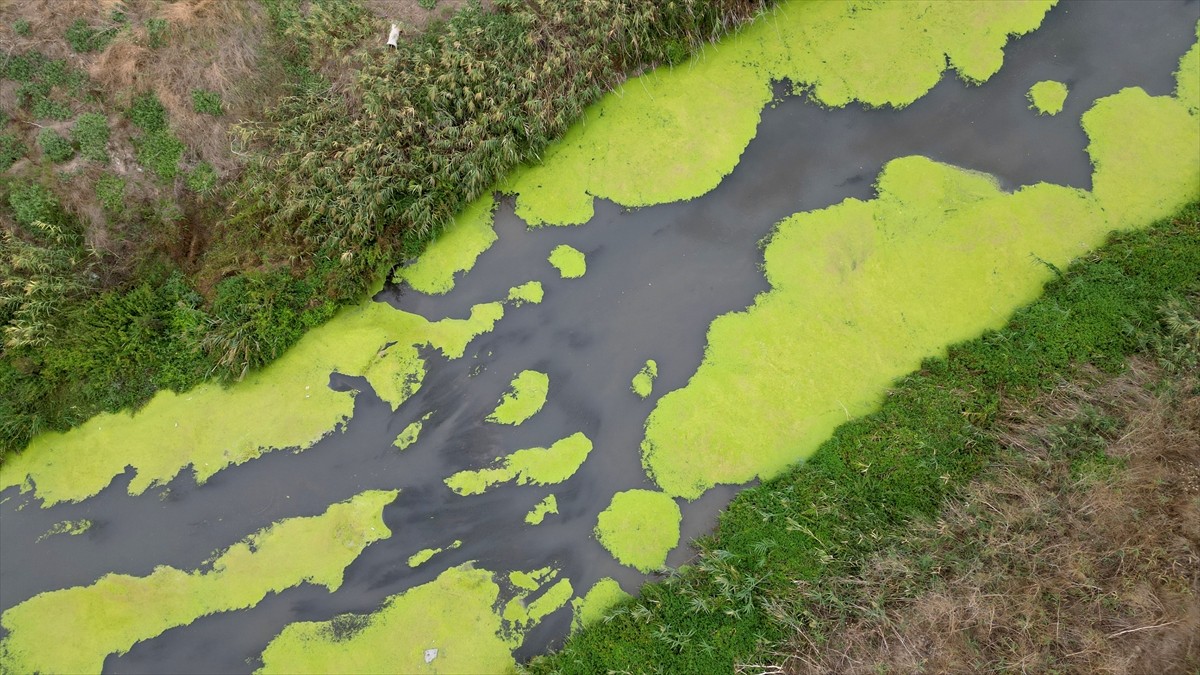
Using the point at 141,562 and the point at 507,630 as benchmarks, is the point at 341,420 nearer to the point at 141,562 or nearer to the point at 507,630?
the point at 141,562

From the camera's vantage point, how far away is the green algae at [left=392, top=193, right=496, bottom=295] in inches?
244

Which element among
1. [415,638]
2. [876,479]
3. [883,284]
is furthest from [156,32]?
[876,479]

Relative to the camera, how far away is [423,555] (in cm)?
542

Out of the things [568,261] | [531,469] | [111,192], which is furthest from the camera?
[568,261]

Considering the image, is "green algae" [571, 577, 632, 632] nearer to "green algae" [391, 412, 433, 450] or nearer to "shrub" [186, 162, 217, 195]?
"green algae" [391, 412, 433, 450]

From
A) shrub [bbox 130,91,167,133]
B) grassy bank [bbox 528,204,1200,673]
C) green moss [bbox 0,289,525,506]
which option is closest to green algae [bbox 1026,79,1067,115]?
grassy bank [bbox 528,204,1200,673]

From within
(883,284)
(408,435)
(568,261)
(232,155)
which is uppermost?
(232,155)

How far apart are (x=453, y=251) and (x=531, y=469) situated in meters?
2.36

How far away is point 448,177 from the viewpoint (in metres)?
6.10

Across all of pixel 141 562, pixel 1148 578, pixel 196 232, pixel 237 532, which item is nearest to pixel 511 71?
pixel 196 232

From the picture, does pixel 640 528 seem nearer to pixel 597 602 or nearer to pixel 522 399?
pixel 597 602

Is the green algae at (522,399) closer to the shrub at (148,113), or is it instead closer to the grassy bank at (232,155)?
the grassy bank at (232,155)

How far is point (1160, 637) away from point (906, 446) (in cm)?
204

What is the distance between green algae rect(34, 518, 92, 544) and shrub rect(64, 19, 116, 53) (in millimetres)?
4618
